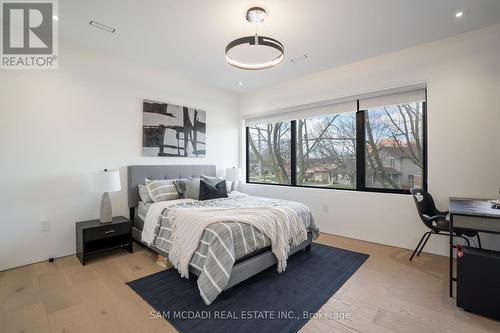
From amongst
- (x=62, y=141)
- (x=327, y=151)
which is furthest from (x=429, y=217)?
(x=62, y=141)

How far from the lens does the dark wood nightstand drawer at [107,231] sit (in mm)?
2775

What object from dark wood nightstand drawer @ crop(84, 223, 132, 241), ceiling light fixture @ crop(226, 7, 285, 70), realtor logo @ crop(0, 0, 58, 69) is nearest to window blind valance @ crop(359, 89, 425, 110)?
ceiling light fixture @ crop(226, 7, 285, 70)

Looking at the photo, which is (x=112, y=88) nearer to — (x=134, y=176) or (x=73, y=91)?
(x=73, y=91)

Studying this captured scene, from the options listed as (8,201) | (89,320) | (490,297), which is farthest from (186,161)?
(490,297)

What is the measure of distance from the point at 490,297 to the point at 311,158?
3017 mm

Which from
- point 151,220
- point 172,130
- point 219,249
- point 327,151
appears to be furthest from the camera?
point 327,151

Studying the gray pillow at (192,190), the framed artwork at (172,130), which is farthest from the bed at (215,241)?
the framed artwork at (172,130)

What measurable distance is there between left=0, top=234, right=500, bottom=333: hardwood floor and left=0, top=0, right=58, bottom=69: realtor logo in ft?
8.02

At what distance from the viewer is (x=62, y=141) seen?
2.99 metres

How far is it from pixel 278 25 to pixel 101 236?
10.9 feet

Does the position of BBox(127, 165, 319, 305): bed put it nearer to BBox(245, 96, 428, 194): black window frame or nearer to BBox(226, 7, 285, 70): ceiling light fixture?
BBox(245, 96, 428, 194): black window frame

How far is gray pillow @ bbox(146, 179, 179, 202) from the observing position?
3354mm

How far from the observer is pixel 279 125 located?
497 centimetres

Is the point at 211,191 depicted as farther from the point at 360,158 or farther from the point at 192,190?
the point at 360,158
